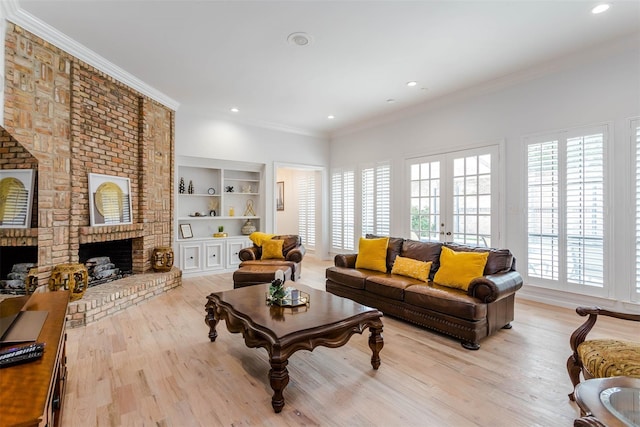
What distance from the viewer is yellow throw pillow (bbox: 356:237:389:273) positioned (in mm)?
4059

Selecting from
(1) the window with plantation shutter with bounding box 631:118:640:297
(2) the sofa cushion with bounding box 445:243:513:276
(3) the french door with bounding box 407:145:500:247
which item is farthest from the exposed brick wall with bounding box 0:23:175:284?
(1) the window with plantation shutter with bounding box 631:118:640:297

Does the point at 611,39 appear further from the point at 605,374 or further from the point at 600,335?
the point at 605,374

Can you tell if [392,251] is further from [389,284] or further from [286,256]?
[286,256]

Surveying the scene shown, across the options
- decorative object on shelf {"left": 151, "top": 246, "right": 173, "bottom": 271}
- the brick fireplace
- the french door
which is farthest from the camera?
decorative object on shelf {"left": 151, "top": 246, "right": 173, "bottom": 271}

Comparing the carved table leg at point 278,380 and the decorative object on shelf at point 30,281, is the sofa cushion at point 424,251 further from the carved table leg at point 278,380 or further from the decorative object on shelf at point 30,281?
the decorative object on shelf at point 30,281

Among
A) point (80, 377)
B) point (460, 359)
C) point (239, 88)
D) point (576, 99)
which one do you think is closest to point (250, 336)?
point (80, 377)

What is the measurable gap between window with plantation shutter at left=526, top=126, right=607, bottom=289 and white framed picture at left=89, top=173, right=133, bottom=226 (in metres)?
5.75

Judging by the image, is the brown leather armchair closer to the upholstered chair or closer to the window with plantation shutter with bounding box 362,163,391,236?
the window with plantation shutter with bounding box 362,163,391,236

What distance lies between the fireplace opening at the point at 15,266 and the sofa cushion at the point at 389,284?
10.6 ft

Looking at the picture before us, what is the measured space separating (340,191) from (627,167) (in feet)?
16.1

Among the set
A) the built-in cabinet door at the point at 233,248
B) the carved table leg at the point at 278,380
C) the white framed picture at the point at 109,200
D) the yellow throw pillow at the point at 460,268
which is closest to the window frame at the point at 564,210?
the yellow throw pillow at the point at 460,268

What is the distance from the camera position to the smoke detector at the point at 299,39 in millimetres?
3225

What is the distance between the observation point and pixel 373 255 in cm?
412

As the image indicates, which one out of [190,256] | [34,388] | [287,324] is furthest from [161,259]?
[34,388]
